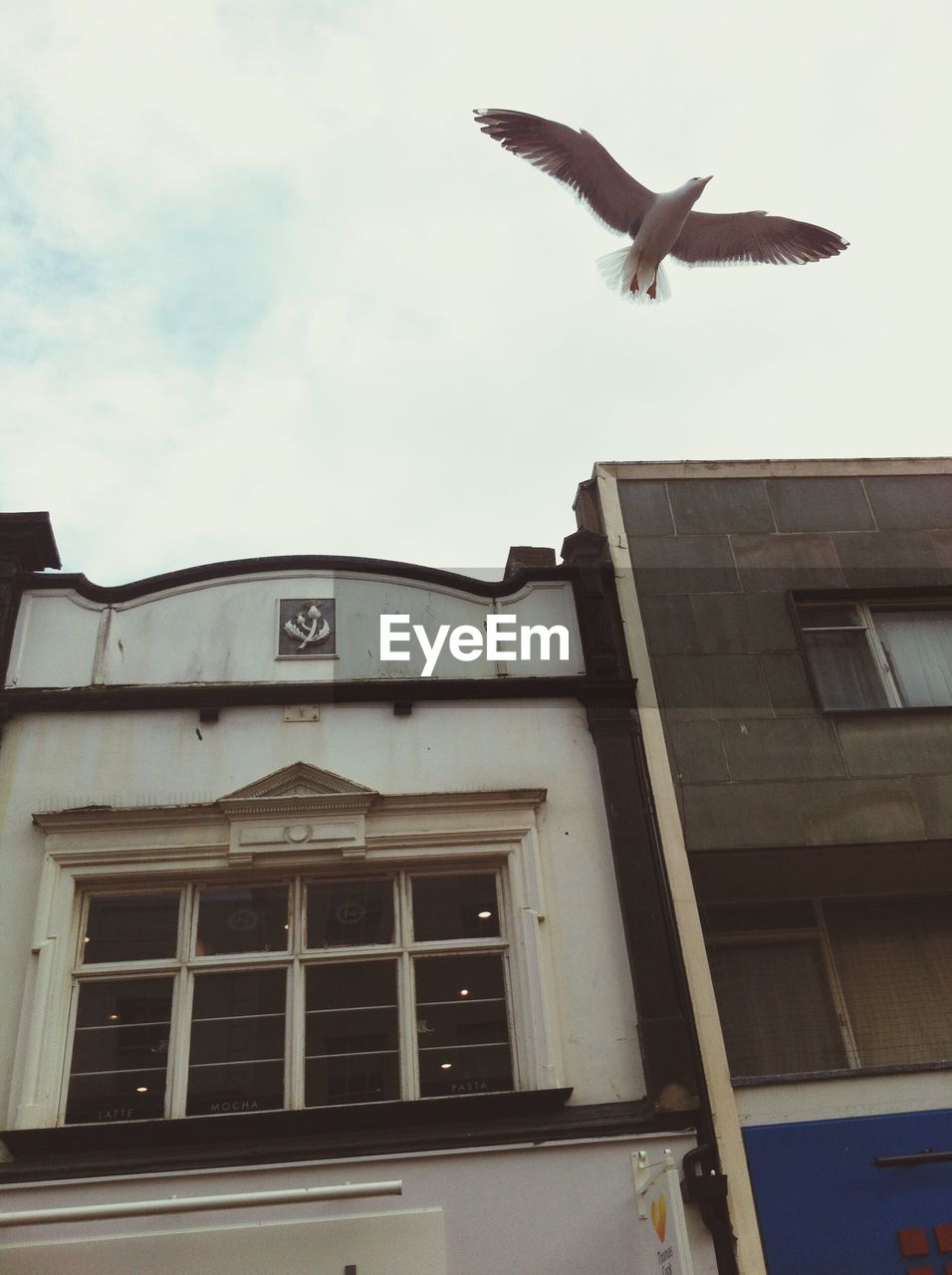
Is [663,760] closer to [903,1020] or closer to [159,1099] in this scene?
[903,1020]

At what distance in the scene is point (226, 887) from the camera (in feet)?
26.5

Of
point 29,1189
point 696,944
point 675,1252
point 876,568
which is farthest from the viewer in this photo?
point 876,568

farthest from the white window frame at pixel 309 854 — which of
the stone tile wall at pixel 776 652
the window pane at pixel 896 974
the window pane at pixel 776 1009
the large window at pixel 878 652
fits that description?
the large window at pixel 878 652

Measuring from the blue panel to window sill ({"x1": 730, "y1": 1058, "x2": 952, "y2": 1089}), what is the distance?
289 millimetres

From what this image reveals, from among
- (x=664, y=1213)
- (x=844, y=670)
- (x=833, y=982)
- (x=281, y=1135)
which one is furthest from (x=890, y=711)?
(x=281, y=1135)

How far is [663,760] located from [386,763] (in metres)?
2.28

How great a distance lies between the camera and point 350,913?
8039 millimetres

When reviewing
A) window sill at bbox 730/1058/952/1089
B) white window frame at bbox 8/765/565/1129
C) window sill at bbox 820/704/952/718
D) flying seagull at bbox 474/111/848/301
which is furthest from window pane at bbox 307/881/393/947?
flying seagull at bbox 474/111/848/301

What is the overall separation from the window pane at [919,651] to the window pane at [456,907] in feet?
14.1

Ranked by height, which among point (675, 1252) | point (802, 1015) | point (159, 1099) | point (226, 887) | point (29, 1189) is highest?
point (226, 887)

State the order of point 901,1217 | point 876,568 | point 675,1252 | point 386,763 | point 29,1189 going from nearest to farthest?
point 675,1252, point 29,1189, point 901,1217, point 386,763, point 876,568

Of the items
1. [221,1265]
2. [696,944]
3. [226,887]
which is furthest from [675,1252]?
[226,887]

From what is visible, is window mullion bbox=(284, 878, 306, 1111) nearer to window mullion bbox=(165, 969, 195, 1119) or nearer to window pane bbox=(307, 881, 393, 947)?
window pane bbox=(307, 881, 393, 947)

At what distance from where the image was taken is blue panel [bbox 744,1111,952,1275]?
6.92 m
